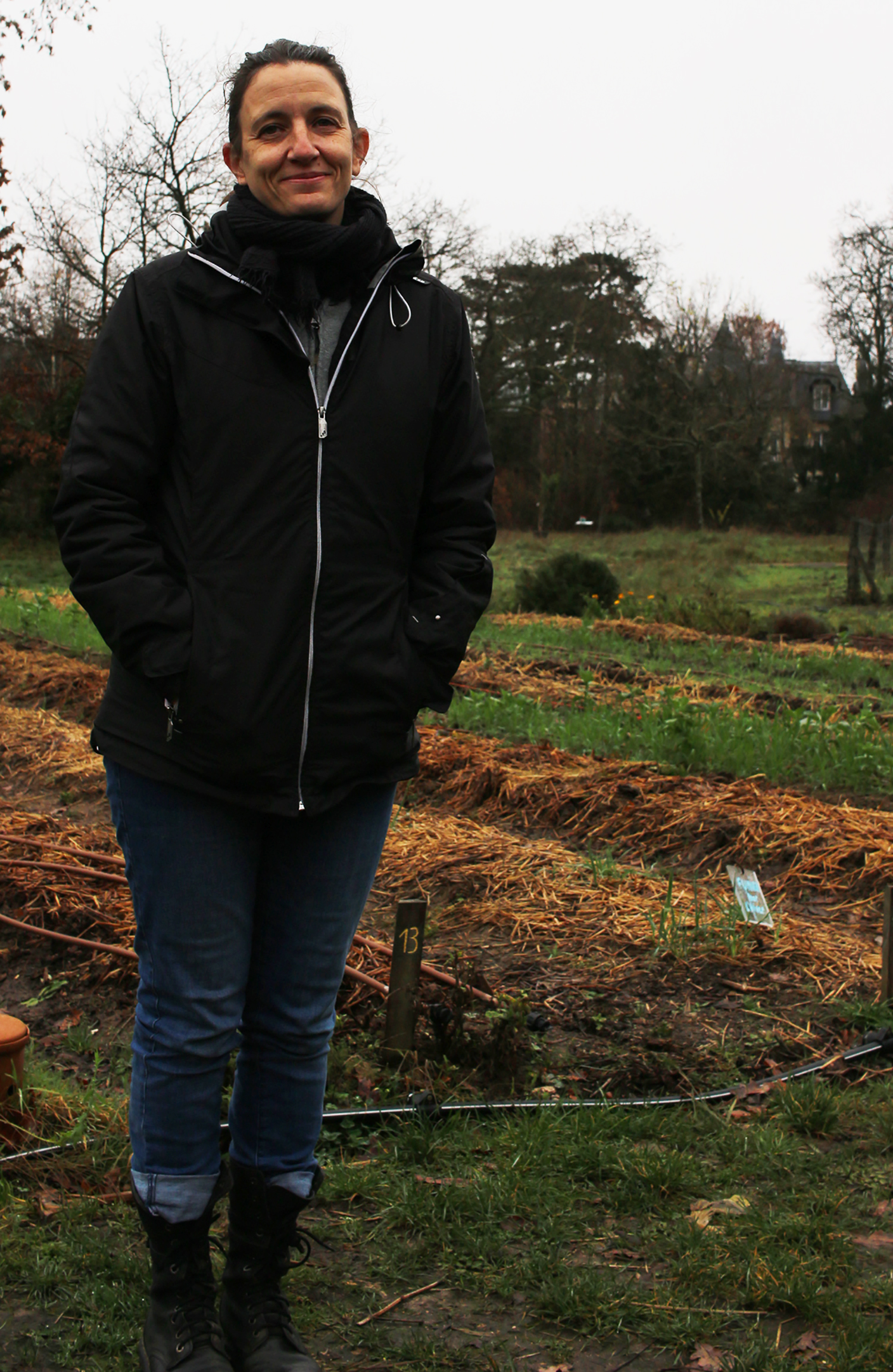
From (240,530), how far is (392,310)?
482 millimetres

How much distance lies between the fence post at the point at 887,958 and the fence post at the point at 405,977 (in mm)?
1390

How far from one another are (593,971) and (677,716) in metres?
2.59

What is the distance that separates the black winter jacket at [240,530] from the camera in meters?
1.85

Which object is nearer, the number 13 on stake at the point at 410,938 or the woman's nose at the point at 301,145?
the woman's nose at the point at 301,145

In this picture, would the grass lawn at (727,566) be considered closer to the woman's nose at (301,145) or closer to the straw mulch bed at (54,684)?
the straw mulch bed at (54,684)

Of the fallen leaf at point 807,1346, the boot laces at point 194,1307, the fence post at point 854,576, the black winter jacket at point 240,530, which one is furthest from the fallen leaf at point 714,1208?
the fence post at point 854,576

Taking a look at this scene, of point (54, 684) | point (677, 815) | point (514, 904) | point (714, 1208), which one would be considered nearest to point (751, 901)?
point (514, 904)

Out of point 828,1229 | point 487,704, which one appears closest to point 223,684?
point 828,1229

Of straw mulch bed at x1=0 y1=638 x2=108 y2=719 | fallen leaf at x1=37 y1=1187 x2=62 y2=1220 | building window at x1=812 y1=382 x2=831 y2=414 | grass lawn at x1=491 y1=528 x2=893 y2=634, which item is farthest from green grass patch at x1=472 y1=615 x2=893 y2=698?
building window at x1=812 y1=382 x2=831 y2=414

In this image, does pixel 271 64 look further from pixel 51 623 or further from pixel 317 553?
pixel 51 623

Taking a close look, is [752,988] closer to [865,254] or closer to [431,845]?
[431,845]

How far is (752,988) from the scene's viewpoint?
3844mm

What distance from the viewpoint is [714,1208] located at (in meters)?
2.61

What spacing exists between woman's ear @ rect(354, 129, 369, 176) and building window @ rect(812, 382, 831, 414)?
202ft
